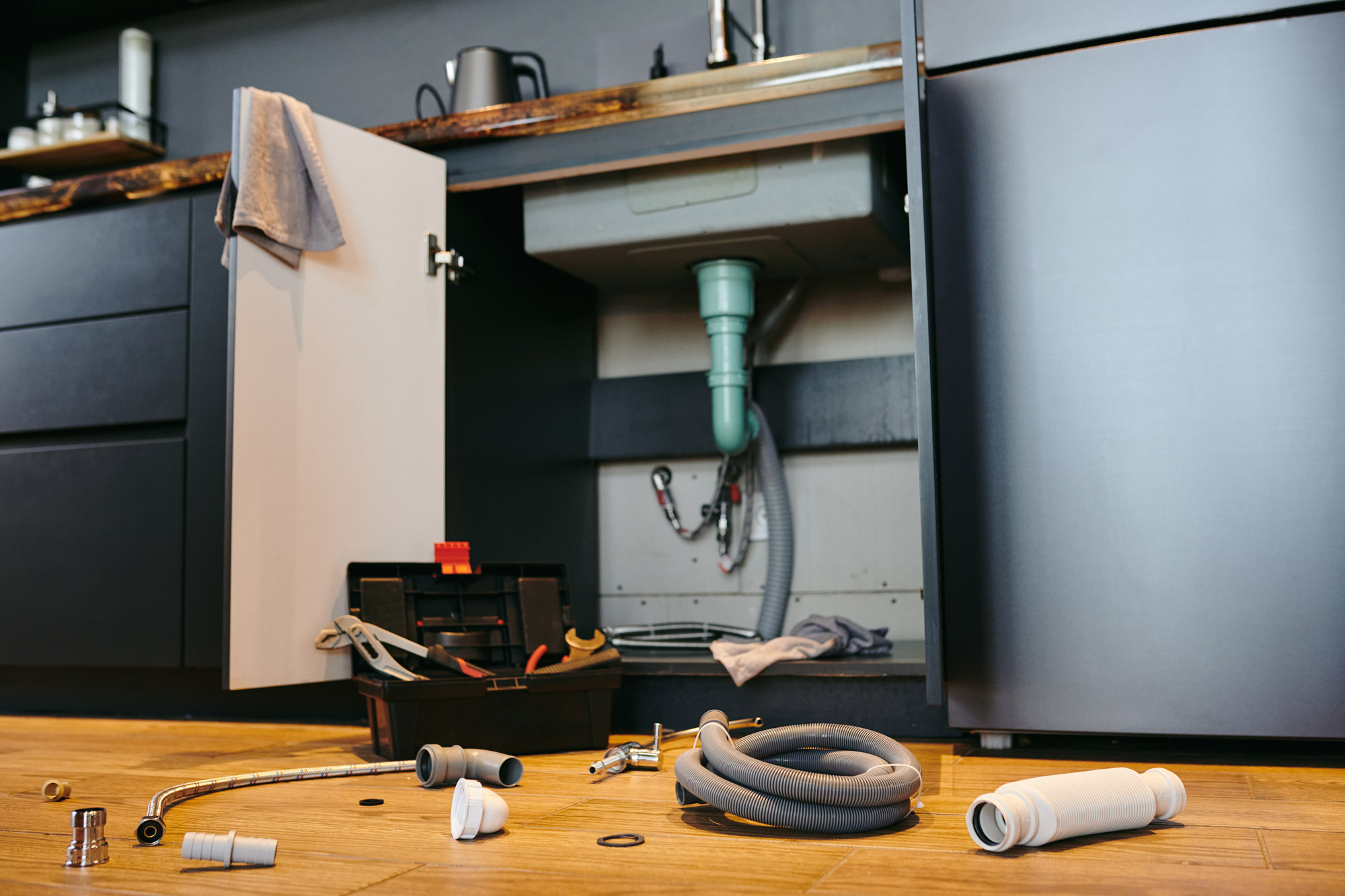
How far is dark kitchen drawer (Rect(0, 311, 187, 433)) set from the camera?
1.95 metres

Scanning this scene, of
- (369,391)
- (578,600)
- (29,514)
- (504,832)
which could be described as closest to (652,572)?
(578,600)

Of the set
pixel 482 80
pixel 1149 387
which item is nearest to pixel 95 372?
pixel 482 80

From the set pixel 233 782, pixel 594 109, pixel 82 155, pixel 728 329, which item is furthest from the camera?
pixel 82 155

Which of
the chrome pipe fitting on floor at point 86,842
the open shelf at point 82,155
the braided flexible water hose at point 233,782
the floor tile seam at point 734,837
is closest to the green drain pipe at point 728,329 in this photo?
the braided flexible water hose at point 233,782

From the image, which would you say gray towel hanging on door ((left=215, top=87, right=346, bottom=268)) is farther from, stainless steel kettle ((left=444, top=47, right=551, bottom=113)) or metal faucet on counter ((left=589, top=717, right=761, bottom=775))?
metal faucet on counter ((left=589, top=717, right=761, bottom=775))

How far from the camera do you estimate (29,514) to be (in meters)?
2.05

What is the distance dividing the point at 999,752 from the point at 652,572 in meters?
1.13

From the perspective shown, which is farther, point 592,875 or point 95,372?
point 95,372

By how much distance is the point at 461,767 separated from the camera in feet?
4.06

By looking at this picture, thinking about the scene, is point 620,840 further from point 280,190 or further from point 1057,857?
point 280,190

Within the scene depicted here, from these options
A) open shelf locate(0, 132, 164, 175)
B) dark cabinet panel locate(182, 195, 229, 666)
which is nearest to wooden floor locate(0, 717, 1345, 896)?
dark cabinet panel locate(182, 195, 229, 666)

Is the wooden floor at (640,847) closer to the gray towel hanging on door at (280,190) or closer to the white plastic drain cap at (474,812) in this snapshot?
the white plastic drain cap at (474,812)

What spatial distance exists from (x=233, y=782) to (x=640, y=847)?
566 millimetres

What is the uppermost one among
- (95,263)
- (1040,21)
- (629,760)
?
(1040,21)
